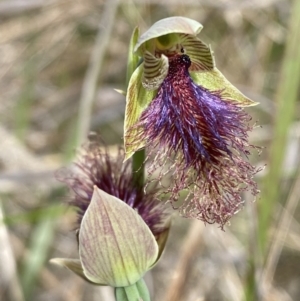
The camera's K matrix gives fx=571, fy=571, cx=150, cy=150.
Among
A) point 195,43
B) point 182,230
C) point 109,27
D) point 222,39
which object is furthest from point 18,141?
point 195,43

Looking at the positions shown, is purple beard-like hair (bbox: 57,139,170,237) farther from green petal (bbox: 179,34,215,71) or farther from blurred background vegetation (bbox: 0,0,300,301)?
blurred background vegetation (bbox: 0,0,300,301)

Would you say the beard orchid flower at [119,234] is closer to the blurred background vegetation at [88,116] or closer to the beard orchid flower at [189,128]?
the beard orchid flower at [189,128]

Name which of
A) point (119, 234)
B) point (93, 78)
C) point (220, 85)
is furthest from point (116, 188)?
point (93, 78)

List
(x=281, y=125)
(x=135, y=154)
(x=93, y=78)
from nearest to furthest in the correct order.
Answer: (x=135, y=154) → (x=281, y=125) → (x=93, y=78)

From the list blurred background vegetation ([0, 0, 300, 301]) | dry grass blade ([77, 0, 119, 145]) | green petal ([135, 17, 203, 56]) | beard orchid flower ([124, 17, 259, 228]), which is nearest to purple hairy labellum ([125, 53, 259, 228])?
beard orchid flower ([124, 17, 259, 228])

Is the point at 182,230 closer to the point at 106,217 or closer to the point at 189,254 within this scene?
the point at 189,254

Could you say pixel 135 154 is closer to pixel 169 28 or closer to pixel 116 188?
pixel 116 188

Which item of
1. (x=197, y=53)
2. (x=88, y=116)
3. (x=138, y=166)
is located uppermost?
(x=197, y=53)
